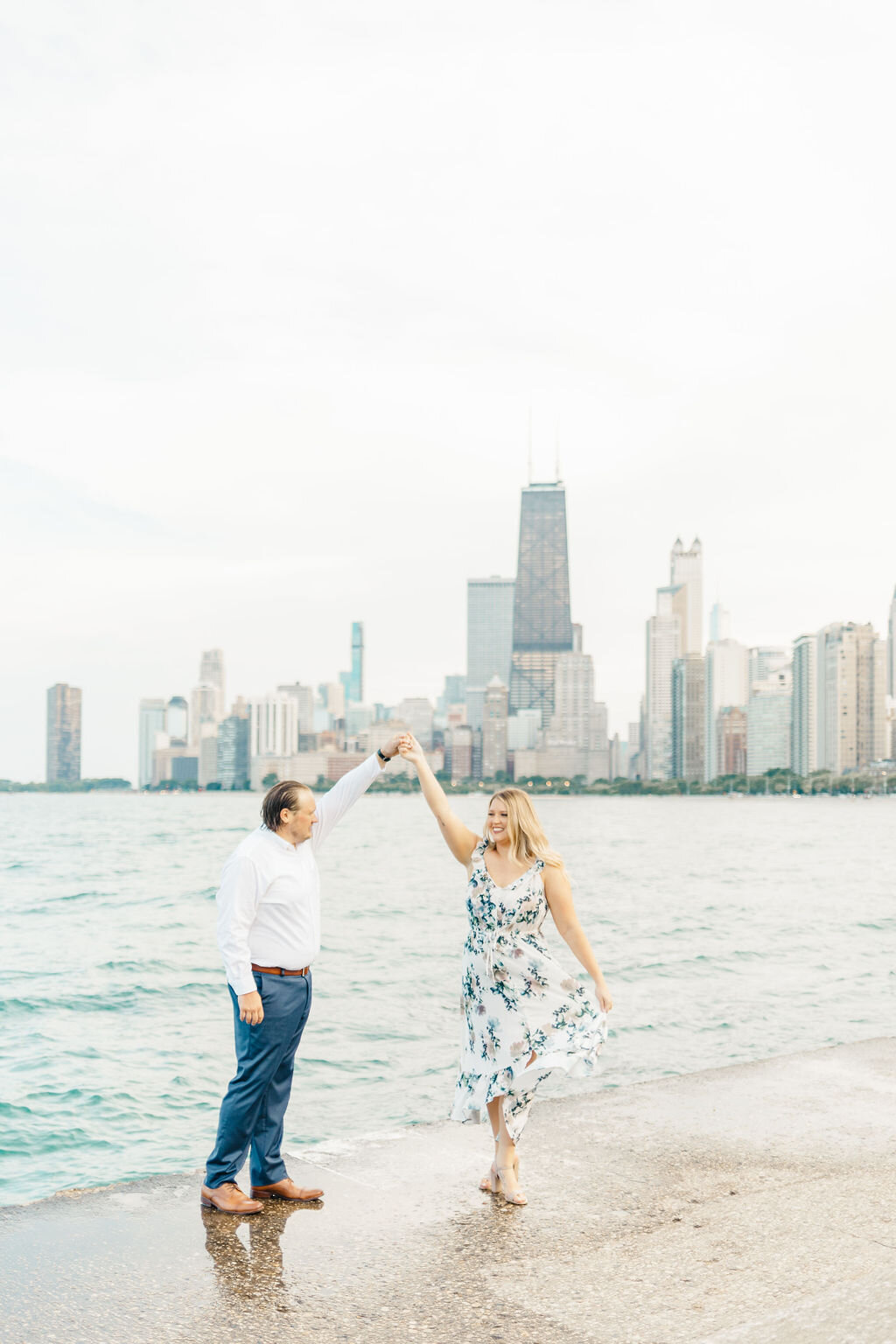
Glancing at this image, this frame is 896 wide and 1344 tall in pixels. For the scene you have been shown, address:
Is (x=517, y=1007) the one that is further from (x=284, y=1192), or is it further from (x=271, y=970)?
(x=284, y=1192)

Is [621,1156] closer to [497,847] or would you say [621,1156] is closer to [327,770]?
[497,847]

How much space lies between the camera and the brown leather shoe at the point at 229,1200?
439 cm

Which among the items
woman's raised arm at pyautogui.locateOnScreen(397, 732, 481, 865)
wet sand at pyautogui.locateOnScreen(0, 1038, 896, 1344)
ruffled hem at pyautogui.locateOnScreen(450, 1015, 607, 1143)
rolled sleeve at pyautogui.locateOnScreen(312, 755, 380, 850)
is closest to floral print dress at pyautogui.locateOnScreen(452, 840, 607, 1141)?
ruffled hem at pyautogui.locateOnScreen(450, 1015, 607, 1143)

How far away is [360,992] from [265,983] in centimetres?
1369

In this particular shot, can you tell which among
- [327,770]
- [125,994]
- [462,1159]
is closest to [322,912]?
[125,994]

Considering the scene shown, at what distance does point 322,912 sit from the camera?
29.8m

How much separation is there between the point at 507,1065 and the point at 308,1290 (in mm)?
1192

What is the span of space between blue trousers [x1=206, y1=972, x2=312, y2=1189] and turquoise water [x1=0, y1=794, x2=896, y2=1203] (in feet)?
2.20

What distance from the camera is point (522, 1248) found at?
409 centimetres

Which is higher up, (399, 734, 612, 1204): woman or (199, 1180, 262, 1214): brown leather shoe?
(399, 734, 612, 1204): woman

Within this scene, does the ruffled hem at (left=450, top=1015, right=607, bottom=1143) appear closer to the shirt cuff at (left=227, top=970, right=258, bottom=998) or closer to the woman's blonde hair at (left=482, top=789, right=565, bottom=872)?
the woman's blonde hair at (left=482, top=789, right=565, bottom=872)

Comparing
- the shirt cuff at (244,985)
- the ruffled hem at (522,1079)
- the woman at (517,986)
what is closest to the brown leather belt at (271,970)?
the shirt cuff at (244,985)

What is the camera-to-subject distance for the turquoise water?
10.7 metres

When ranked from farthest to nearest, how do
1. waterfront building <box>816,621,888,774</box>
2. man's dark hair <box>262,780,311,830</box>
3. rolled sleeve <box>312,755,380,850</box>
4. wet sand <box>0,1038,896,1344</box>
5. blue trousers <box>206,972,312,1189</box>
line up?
waterfront building <box>816,621,888,774</box>, rolled sleeve <box>312,755,380,850</box>, man's dark hair <box>262,780,311,830</box>, blue trousers <box>206,972,312,1189</box>, wet sand <box>0,1038,896,1344</box>
